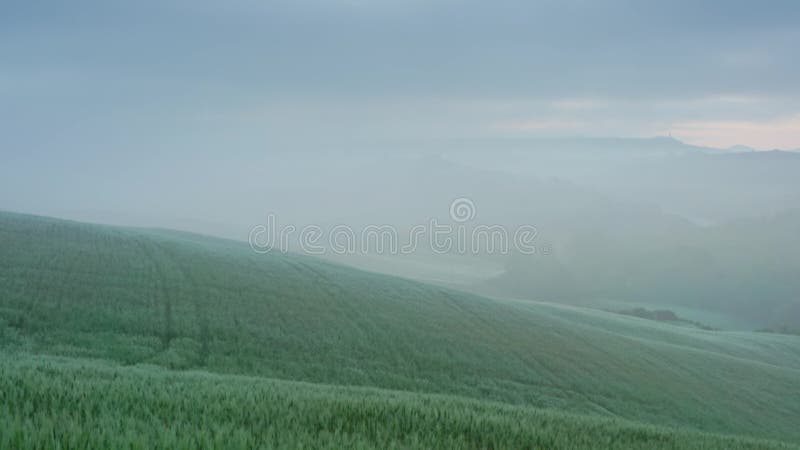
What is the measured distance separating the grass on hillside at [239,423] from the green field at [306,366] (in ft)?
0.08

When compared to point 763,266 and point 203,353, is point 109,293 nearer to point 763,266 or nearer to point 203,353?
point 203,353

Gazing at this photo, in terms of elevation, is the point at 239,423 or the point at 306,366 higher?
the point at 239,423

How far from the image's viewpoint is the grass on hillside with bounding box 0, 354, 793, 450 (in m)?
3.95

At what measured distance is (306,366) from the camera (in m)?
15.2

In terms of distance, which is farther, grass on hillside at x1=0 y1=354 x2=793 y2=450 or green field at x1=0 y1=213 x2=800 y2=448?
green field at x1=0 y1=213 x2=800 y2=448

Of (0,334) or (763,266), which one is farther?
(763,266)

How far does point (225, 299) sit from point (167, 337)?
4.83m

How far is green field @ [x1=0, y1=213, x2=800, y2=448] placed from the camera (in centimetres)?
510

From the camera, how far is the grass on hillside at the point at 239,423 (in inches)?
155

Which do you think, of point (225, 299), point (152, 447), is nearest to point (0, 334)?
point (225, 299)

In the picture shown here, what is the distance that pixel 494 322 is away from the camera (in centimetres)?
2541

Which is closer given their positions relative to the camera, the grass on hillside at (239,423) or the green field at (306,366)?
the grass on hillside at (239,423)

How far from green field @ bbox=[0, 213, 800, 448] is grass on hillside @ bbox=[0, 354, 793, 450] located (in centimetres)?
2

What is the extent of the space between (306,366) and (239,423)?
413 inches
